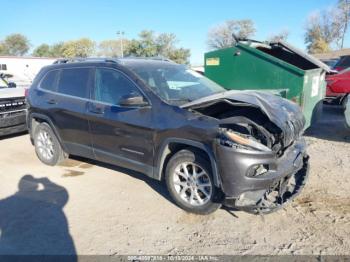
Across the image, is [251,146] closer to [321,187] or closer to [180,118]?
[180,118]

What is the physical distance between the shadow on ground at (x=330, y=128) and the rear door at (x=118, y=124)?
4.46 m

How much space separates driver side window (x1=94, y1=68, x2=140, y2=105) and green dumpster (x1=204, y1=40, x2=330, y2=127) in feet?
10.2

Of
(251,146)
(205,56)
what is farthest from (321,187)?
(205,56)

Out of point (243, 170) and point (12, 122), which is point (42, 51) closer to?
point (12, 122)

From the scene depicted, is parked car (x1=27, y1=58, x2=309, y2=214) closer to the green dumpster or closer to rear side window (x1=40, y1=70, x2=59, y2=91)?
rear side window (x1=40, y1=70, x2=59, y2=91)

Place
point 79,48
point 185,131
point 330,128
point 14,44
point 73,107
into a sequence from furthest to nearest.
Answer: point 14,44, point 79,48, point 330,128, point 73,107, point 185,131

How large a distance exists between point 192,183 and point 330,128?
5.62 m

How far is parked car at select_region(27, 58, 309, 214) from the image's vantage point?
3.53 metres

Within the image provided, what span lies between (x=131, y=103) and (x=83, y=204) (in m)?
1.45

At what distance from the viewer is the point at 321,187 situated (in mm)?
4625

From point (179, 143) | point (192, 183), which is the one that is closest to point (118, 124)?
point (179, 143)

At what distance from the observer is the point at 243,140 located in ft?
11.4

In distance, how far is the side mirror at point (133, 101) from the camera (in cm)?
412

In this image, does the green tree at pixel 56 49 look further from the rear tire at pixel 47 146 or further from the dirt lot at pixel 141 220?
the dirt lot at pixel 141 220
